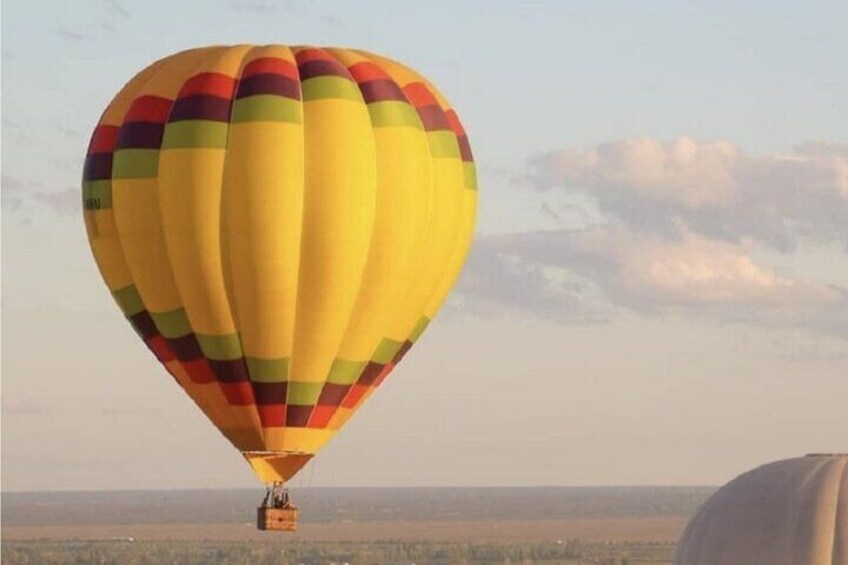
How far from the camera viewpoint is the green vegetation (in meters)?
160

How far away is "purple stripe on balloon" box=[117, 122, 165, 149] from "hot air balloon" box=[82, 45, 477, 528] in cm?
2

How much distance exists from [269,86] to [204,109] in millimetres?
938

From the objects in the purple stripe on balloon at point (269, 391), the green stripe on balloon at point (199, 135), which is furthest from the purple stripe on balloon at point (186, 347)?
the green stripe on balloon at point (199, 135)

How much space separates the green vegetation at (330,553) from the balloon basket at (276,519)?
122 metres

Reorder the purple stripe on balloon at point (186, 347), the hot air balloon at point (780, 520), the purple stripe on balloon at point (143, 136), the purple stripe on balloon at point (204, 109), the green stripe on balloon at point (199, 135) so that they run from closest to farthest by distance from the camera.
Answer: the green stripe on balloon at point (199, 135), the purple stripe on balloon at point (204, 109), the purple stripe on balloon at point (143, 136), the purple stripe on balloon at point (186, 347), the hot air balloon at point (780, 520)

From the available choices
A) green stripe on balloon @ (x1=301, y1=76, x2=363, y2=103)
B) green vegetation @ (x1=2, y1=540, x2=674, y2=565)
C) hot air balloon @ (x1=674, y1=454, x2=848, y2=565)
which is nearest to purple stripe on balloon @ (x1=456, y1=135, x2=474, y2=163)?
green stripe on balloon @ (x1=301, y1=76, x2=363, y2=103)

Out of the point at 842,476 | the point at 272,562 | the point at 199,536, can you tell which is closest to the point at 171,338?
the point at 842,476

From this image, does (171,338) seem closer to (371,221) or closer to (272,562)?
(371,221)

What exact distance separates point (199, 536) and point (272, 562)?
4171cm

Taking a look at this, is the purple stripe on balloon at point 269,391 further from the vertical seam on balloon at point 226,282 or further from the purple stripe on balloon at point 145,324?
the purple stripe on balloon at point 145,324

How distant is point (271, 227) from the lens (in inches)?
1283

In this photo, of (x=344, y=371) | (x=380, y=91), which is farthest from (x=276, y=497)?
(x=380, y=91)

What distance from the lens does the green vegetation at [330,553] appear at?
525 feet

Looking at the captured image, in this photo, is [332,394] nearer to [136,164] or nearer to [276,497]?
[276,497]
